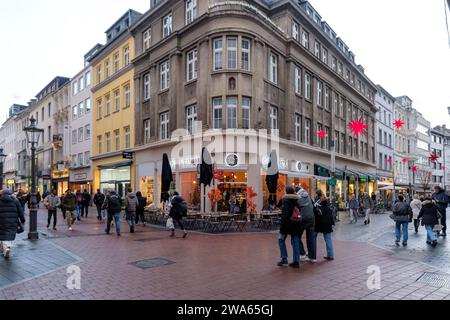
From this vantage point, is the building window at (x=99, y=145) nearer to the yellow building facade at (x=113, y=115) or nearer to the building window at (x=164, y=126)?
the yellow building facade at (x=113, y=115)

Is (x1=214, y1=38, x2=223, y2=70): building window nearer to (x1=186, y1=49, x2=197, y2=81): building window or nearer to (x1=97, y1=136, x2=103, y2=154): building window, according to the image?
(x1=186, y1=49, x2=197, y2=81): building window

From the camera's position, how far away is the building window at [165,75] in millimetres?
25920

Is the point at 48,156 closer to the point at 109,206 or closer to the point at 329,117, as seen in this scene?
the point at 329,117

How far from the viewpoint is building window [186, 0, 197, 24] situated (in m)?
23.8

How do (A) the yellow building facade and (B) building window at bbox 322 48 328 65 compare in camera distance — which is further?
(B) building window at bbox 322 48 328 65

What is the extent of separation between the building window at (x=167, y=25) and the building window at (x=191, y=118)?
20.0ft

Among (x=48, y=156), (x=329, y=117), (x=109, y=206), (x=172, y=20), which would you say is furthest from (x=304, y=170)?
(x=48, y=156)

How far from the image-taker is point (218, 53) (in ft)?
72.2

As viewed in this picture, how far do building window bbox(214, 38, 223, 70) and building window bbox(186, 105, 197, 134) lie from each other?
301 centimetres

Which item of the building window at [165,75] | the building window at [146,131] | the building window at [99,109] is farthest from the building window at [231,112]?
the building window at [99,109]

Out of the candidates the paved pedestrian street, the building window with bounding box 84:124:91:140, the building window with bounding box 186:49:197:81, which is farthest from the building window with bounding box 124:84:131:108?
the paved pedestrian street

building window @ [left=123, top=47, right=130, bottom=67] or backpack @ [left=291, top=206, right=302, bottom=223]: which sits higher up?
building window @ [left=123, top=47, right=130, bottom=67]

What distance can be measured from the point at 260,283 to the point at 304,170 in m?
21.3
